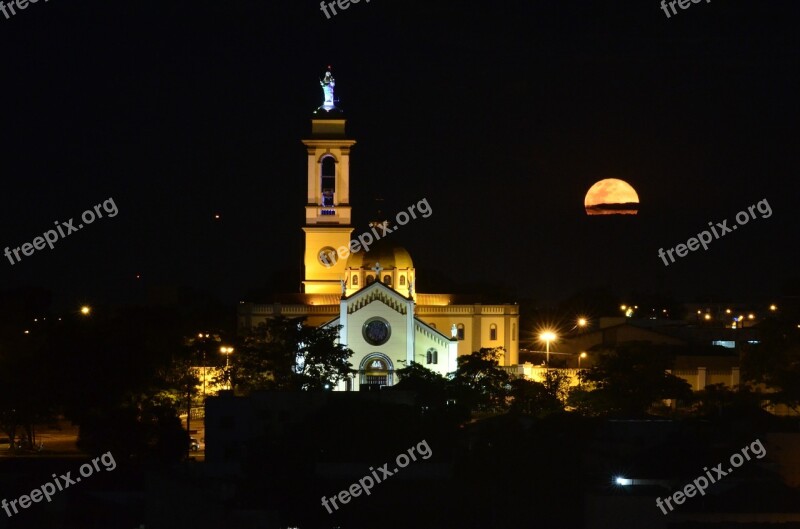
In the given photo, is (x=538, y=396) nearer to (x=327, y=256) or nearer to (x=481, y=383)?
(x=481, y=383)

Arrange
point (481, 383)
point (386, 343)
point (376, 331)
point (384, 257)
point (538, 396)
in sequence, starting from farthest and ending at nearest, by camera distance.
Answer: point (384, 257) → point (376, 331) → point (386, 343) → point (481, 383) → point (538, 396)

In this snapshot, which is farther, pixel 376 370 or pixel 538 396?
pixel 376 370

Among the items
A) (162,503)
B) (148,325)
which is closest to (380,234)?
(148,325)

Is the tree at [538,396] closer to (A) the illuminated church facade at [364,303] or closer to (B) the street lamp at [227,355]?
(A) the illuminated church facade at [364,303]

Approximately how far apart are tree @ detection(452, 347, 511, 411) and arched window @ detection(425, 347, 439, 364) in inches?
148

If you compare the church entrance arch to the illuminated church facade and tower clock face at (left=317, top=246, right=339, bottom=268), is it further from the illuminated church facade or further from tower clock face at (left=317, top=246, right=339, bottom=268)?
tower clock face at (left=317, top=246, right=339, bottom=268)

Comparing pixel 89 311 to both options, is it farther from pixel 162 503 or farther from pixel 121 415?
pixel 162 503

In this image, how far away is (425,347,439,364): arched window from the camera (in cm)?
8894

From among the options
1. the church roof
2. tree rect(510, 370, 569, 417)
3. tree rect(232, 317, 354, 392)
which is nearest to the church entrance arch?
tree rect(232, 317, 354, 392)

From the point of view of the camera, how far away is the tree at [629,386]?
7494cm

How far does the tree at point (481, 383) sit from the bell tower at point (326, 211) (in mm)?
15989

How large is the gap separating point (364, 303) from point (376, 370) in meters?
3.43

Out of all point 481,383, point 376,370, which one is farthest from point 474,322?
point 481,383

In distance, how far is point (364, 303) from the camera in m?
89.2
